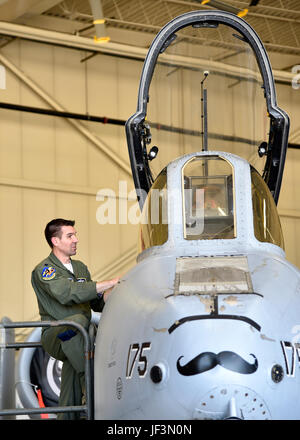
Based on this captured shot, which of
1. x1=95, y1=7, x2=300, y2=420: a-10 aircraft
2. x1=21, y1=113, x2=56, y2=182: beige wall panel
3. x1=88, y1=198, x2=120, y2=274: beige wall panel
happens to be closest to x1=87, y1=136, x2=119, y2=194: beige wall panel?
x1=88, y1=198, x2=120, y2=274: beige wall panel

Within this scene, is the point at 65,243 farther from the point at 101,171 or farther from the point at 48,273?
the point at 101,171

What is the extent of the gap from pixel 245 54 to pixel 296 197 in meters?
13.9

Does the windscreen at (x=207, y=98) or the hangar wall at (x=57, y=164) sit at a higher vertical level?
the hangar wall at (x=57, y=164)

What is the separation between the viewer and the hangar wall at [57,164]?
1794cm

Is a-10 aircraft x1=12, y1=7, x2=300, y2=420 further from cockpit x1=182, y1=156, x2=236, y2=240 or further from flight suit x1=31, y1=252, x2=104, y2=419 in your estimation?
flight suit x1=31, y1=252, x2=104, y2=419

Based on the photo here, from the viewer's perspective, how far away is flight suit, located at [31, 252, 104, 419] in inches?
232

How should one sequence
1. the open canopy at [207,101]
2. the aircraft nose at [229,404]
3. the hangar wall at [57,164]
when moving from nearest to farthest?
1. the aircraft nose at [229,404]
2. the open canopy at [207,101]
3. the hangar wall at [57,164]

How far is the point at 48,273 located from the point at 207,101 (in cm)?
225

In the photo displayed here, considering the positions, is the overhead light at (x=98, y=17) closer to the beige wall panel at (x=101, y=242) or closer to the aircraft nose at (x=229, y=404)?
the beige wall panel at (x=101, y=242)

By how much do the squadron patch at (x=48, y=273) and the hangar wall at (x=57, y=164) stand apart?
11952mm

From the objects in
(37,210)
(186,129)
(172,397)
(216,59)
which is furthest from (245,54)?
(37,210)

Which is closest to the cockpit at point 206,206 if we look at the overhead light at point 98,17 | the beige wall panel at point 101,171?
the overhead light at point 98,17

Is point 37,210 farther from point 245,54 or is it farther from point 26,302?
point 245,54
